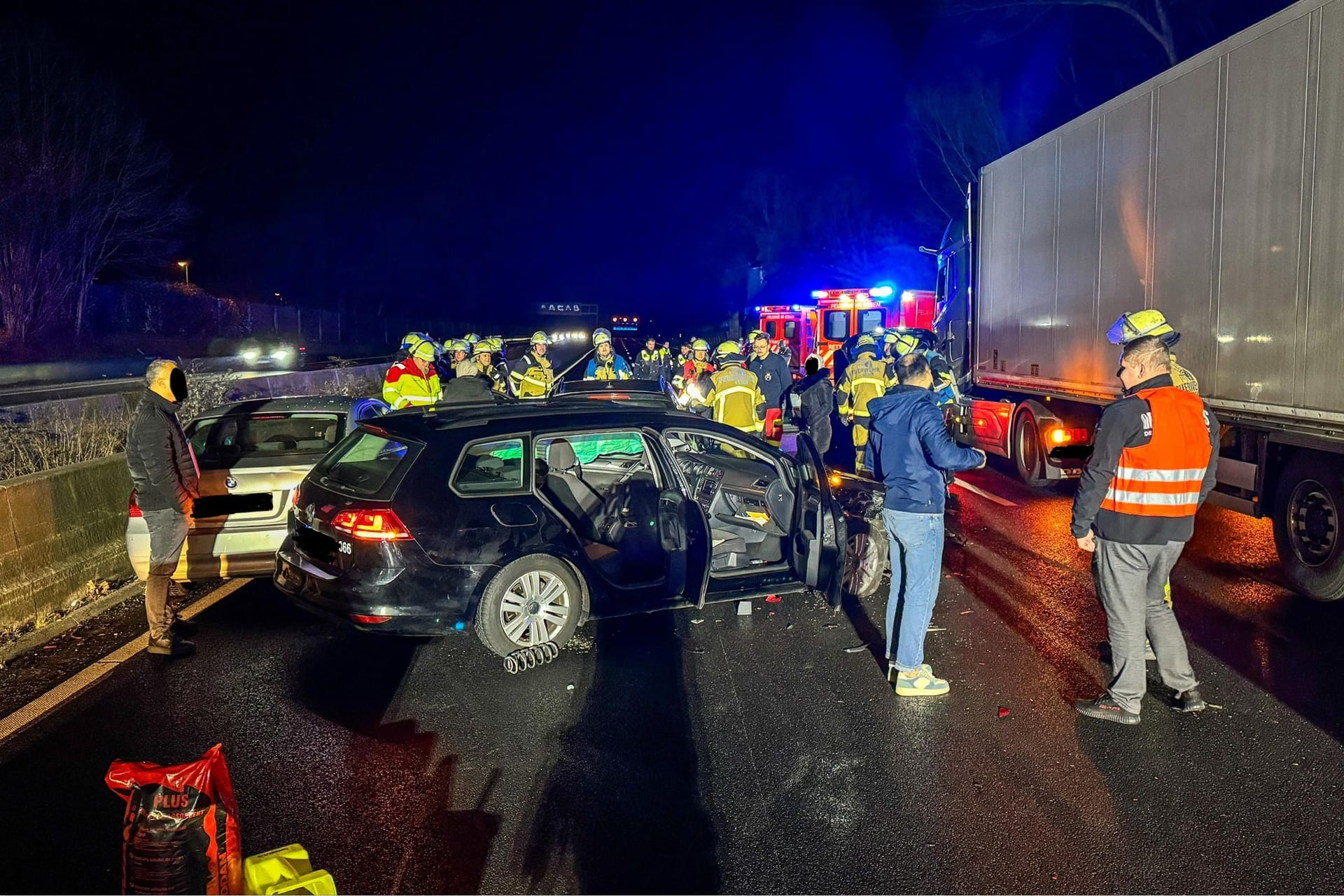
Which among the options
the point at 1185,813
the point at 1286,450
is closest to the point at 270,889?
the point at 1185,813

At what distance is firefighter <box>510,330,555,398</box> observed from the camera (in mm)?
11391

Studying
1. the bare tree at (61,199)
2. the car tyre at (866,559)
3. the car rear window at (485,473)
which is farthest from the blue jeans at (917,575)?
the bare tree at (61,199)

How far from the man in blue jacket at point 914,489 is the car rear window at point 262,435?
12.8 feet

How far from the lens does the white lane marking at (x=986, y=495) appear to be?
1033 centimetres

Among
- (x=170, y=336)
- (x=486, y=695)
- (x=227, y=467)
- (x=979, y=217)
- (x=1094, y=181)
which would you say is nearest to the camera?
(x=486, y=695)

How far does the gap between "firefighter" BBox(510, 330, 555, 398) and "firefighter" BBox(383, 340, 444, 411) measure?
100 cm

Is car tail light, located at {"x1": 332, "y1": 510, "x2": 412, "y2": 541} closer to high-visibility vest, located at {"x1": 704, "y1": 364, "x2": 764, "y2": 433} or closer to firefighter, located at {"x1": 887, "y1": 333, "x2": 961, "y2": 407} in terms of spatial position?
high-visibility vest, located at {"x1": 704, "y1": 364, "x2": 764, "y2": 433}

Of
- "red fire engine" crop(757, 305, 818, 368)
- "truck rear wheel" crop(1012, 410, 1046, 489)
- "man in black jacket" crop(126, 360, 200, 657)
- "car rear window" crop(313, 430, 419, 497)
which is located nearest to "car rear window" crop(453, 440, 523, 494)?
"car rear window" crop(313, 430, 419, 497)

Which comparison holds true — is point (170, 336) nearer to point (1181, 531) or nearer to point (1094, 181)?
point (1094, 181)

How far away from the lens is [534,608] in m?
5.52

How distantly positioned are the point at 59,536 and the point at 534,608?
138 inches

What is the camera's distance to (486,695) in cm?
510

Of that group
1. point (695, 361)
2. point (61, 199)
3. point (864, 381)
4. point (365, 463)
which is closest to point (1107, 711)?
point (365, 463)

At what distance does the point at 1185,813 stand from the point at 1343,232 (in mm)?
3876
